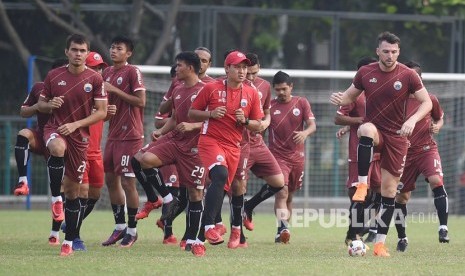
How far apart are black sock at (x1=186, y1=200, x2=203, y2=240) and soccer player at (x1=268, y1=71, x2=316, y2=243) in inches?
133

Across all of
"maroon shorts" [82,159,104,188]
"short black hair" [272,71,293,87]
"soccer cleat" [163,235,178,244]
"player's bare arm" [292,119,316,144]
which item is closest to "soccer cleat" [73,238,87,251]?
"maroon shorts" [82,159,104,188]

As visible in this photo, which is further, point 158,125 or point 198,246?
point 158,125

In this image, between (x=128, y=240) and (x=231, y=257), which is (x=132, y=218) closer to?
(x=128, y=240)

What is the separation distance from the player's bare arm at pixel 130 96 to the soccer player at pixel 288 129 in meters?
2.51

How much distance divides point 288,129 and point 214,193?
4.54m

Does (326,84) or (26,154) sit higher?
(326,84)

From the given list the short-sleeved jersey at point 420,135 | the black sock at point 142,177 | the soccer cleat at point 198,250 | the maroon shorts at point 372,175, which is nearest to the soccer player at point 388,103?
the soccer cleat at point 198,250

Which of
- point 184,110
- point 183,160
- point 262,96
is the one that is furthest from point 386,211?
point 184,110

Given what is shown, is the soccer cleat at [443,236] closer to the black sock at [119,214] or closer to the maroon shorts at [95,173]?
the black sock at [119,214]

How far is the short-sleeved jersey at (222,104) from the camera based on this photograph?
13203 mm

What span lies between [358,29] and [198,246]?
1591 centimetres

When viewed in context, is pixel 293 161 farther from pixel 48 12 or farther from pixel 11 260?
pixel 48 12

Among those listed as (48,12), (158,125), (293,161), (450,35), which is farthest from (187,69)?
(450,35)

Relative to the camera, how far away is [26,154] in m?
14.1
